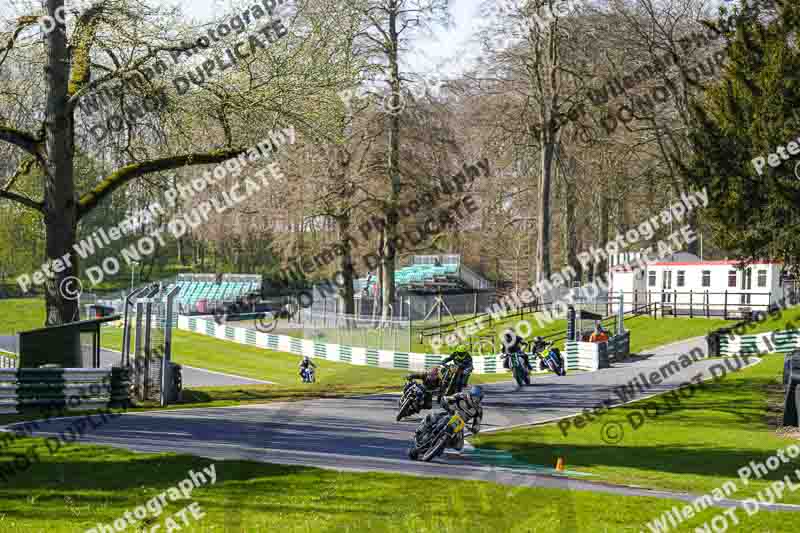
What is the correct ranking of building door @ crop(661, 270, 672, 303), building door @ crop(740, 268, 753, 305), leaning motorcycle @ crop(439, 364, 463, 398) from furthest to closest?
building door @ crop(661, 270, 672, 303) < building door @ crop(740, 268, 753, 305) < leaning motorcycle @ crop(439, 364, 463, 398)

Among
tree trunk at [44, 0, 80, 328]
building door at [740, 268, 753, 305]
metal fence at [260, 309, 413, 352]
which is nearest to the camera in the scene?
tree trunk at [44, 0, 80, 328]

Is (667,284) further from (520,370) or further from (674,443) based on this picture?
(674,443)

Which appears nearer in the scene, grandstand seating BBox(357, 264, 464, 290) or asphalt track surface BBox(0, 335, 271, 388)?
asphalt track surface BBox(0, 335, 271, 388)

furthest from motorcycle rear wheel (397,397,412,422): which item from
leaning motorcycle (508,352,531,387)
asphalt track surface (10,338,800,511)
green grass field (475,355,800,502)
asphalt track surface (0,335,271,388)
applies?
asphalt track surface (0,335,271,388)

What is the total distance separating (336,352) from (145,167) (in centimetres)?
2233

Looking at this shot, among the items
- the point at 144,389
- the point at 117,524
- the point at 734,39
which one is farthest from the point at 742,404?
the point at 117,524

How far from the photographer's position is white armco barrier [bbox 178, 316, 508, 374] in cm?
3438

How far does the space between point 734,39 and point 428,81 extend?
60.2 ft

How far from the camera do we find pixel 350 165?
40.1 metres

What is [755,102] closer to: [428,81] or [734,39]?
[734,39]

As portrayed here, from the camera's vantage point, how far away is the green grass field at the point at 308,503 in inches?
360

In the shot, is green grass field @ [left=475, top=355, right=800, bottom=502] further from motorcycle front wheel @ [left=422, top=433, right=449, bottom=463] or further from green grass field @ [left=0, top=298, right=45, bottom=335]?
green grass field @ [left=0, top=298, right=45, bottom=335]

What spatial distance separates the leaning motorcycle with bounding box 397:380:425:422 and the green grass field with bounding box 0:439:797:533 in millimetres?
6286

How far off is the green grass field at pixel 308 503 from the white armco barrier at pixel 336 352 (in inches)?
904
